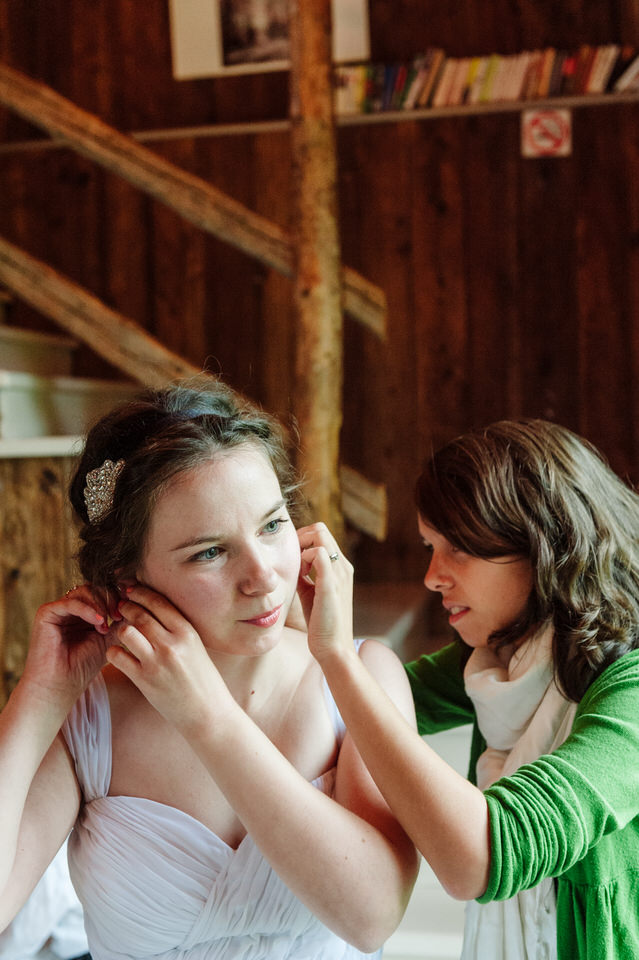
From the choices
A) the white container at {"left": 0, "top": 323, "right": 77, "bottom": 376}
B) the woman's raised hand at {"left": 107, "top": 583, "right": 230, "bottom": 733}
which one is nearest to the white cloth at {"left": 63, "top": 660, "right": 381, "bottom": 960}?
the woman's raised hand at {"left": 107, "top": 583, "right": 230, "bottom": 733}

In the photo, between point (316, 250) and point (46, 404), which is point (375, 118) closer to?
point (316, 250)

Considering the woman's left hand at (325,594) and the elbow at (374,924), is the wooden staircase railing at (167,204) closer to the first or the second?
the woman's left hand at (325,594)

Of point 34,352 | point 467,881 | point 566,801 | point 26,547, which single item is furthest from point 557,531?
point 34,352

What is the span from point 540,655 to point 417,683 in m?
0.31

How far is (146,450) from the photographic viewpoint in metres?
1.10

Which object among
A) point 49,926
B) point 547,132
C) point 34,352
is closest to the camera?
point 49,926

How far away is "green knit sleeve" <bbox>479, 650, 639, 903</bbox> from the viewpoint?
98cm

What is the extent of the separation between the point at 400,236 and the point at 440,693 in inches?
119

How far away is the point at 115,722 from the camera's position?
47.2 inches

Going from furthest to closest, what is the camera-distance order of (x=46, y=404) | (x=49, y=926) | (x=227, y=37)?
(x=227, y=37), (x=46, y=404), (x=49, y=926)

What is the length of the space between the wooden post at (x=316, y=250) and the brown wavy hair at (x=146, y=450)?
5.92 feet

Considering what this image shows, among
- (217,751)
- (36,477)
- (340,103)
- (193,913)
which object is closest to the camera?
(217,751)

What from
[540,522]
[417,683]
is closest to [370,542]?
[417,683]

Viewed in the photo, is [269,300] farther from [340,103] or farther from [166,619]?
[166,619]
